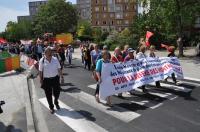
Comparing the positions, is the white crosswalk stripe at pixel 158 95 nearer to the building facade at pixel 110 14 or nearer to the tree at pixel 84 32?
the tree at pixel 84 32

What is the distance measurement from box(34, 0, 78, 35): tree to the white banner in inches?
2388

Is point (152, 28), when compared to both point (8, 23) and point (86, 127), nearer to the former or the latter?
point (86, 127)

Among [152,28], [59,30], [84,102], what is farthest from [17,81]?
[59,30]

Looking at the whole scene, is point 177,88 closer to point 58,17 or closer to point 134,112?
point 134,112

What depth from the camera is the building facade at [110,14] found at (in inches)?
4306

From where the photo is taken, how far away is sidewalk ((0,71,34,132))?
344 inches

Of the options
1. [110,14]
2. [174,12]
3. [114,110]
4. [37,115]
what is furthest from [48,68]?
[110,14]

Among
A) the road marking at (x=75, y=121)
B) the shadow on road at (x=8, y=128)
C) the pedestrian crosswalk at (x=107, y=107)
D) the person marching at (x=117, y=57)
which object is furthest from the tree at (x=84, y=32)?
the shadow on road at (x=8, y=128)

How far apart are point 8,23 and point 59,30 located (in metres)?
81.8

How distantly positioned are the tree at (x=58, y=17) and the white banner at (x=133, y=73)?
199ft

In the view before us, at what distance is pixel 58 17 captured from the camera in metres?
72.6

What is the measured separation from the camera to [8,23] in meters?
147

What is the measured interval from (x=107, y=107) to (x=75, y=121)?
5.06ft

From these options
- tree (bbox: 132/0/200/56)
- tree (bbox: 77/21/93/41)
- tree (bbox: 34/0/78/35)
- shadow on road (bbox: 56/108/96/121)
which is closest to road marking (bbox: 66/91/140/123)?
shadow on road (bbox: 56/108/96/121)
